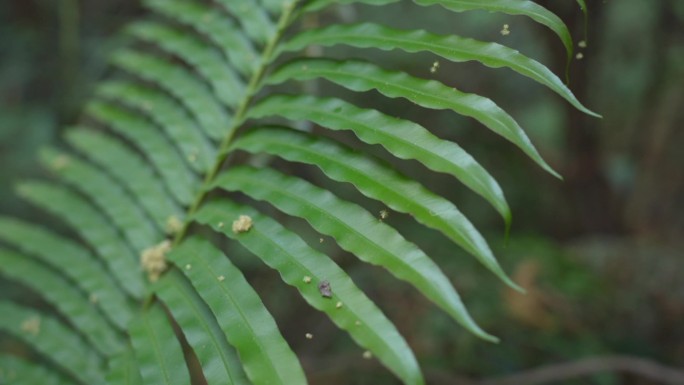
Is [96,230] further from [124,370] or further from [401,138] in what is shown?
[401,138]

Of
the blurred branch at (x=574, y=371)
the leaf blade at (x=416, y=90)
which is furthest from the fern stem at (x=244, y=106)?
the blurred branch at (x=574, y=371)

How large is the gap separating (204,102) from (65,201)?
16.4 inches

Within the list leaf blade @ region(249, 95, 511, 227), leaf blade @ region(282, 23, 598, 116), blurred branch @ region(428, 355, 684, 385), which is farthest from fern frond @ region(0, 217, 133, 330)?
blurred branch @ region(428, 355, 684, 385)

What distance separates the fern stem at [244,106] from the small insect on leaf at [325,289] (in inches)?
19.3

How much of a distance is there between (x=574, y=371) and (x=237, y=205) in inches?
42.9

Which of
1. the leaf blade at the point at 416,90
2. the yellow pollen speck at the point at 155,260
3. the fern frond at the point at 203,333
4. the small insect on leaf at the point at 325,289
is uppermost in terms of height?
the leaf blade at the point at 416,90

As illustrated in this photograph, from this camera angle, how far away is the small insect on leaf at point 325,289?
87 centimetres

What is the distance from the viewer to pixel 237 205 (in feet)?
3.76

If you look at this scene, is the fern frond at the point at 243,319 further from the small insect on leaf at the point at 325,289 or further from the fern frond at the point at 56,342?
the fern frond at the point at 56,342

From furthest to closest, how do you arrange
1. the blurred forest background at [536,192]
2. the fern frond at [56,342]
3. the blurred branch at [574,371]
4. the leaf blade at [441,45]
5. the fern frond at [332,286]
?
the blurred forest background at [536,192]
the blurred branch at [574,371]
the fern frond at [56,342]
the leaf blade at [441,45]
the fern frond at [332,286]

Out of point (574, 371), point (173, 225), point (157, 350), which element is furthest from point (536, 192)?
point (157, 350)

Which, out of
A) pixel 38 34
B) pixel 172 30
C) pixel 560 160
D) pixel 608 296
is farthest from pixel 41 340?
pixel 560 160

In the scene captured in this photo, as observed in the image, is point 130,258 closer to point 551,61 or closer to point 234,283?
point 234,283

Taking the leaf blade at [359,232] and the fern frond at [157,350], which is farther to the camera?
the fern frond at [157,350]
